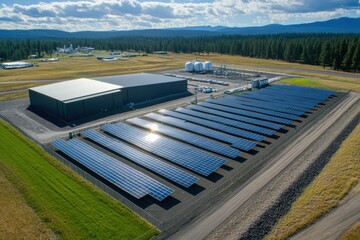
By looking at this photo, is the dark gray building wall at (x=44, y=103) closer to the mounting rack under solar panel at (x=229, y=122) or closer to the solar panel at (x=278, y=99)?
the mounting rack under solar panel at (x=229, y=122)

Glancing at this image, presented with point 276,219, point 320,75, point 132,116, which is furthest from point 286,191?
point 320,75

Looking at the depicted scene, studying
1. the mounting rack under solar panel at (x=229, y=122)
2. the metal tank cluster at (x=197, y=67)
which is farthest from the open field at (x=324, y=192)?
the metal tank cluster at (x=197, y=67)

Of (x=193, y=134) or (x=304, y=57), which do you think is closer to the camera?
(x=193, y=134)

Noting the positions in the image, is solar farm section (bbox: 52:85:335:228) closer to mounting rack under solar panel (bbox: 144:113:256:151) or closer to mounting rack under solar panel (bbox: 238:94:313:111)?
mounting rack under solar panel (bbox: 144:113:256:151)

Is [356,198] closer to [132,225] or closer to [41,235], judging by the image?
[132,225]

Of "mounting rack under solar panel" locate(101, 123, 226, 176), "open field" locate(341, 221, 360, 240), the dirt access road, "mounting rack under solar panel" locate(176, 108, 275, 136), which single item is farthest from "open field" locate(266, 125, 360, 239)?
"mounting rack under solar panel" locate(176, 108, 275, 136)

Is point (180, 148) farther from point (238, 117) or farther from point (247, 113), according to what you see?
→ point (247, 113)

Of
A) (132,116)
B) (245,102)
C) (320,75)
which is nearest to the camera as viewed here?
(132,116)

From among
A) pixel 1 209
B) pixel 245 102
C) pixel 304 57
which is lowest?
pixel 1 209

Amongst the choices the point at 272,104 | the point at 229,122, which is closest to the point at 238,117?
the point at 229,122
